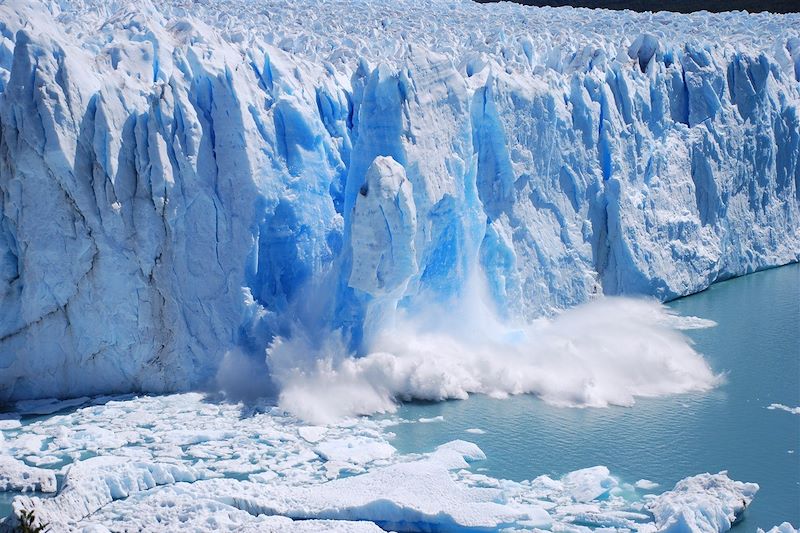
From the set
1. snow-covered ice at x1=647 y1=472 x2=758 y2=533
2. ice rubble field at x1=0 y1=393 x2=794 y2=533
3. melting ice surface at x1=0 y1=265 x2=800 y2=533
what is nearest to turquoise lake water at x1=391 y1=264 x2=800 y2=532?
melting ice surface at x1=0 y1=265 x2=800 y2=533

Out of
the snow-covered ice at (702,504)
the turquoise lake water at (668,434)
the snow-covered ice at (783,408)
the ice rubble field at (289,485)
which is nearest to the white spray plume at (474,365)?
the turquoise lake water at (668,434)

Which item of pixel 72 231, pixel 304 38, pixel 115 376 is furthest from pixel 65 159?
pixel 304 38

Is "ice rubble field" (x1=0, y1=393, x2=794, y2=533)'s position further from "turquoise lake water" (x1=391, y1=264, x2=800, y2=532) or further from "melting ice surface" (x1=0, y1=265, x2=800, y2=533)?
"turquoise lake water" (x1=391, y1=264, x2=800, y2=532)

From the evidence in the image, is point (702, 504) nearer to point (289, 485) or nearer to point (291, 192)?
point (289, 485)

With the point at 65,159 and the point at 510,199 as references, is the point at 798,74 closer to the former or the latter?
the point at 510,199

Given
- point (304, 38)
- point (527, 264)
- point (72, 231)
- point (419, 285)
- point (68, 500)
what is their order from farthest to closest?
point (304, 38) → point (527, 264) → point (419, 285) → point (72, 231) → point (68, 500)

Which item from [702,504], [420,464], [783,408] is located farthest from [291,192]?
[783,408]
